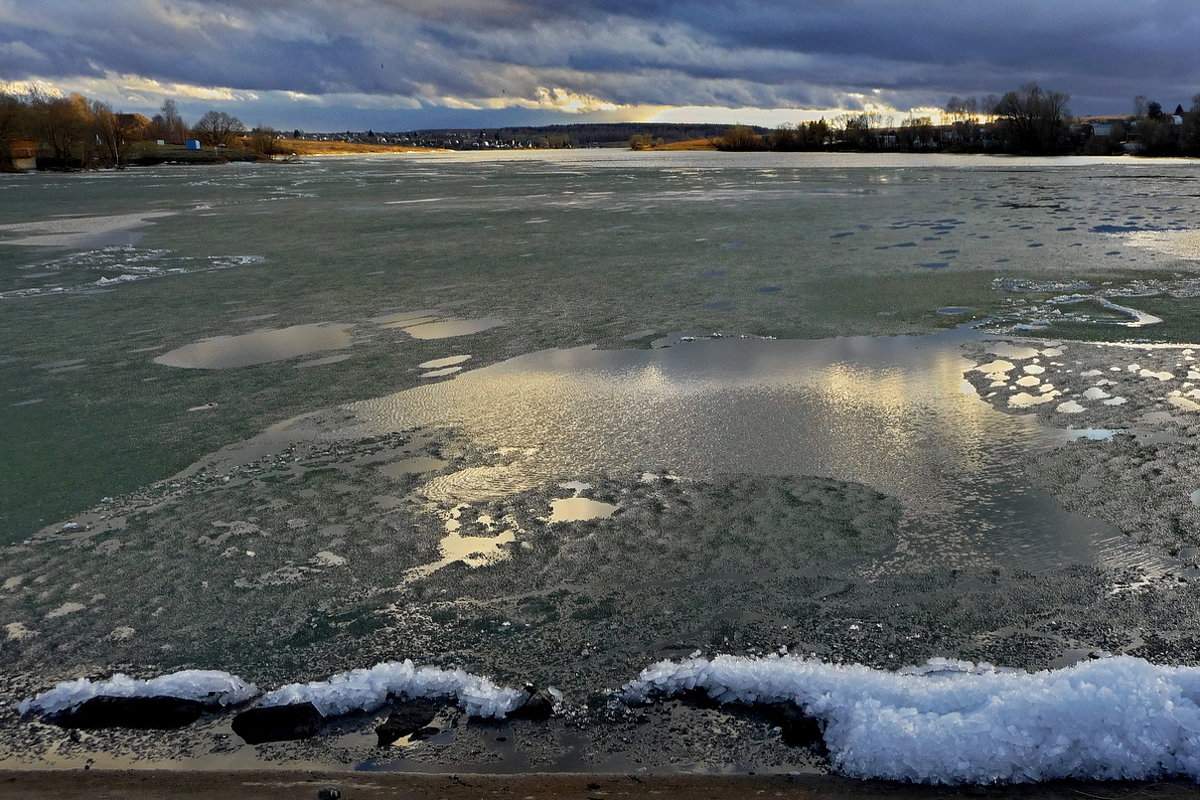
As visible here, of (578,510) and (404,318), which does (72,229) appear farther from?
(578,510)

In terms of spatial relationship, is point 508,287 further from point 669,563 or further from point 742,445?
point 669,563

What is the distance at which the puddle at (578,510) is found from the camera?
15.2ft

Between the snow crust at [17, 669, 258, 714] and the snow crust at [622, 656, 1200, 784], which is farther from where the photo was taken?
the snow crust at [17, 669, 258, 714]

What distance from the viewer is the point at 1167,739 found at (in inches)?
108

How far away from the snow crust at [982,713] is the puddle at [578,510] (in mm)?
1444

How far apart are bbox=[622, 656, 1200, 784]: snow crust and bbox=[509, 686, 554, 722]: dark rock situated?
0.27m

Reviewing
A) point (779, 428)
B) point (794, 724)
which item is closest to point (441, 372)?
point (779, 428)

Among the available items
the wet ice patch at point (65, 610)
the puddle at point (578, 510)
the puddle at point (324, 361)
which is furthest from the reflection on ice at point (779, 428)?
the wet ice patch at point (65, 610)

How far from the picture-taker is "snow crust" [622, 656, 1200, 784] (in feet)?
8.80

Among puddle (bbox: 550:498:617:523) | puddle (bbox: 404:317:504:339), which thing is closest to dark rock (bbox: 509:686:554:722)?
puddle (bbox: 550:498:617:523)

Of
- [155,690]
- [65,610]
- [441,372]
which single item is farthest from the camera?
[441,372]

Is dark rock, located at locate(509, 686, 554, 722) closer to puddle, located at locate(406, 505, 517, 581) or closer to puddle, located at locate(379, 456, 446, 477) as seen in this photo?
puddle, located at locate(406, 505, 517, 581)

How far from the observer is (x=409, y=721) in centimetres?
302

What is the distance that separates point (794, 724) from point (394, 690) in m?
1.39
